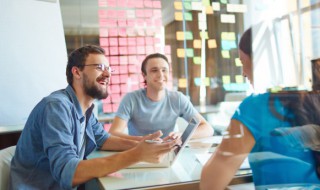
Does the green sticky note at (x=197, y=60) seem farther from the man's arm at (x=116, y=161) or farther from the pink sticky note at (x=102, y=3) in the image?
the man's arm at (x=116, y=161)

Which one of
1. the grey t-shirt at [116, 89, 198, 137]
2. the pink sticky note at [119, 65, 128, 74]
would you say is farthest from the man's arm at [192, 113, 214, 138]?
the pink sticky note at [119, 65, 128, 74]

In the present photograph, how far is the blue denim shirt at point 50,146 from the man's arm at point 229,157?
44cm

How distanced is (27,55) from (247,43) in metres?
1.69

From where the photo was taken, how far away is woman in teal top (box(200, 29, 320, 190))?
0.68m

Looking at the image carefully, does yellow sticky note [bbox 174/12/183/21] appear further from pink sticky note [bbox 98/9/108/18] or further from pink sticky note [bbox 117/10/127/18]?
pink sticky note [bbox 98/9/108/18]

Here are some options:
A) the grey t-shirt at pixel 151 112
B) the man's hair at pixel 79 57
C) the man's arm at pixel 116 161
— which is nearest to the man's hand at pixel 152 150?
the man's arm at pixel 116 161

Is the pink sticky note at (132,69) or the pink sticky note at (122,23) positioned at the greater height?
the pink sticky note at (122,23)

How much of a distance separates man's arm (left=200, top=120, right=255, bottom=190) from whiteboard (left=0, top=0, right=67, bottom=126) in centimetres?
158

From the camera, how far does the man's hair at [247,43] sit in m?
0.75

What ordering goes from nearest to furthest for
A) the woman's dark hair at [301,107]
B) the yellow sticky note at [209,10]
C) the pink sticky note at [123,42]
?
the woman's dark hair at [301,107]
the yellow sticky note at [209,10]
the pink sticky note at [123,42]

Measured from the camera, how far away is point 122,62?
2.89 metres

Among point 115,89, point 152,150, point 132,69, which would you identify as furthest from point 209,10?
point 152,150

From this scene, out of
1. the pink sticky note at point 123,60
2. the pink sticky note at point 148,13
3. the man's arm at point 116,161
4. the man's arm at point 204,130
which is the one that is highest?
the pink sticky note at point 148,13

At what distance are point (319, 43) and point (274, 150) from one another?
279 millimetres
